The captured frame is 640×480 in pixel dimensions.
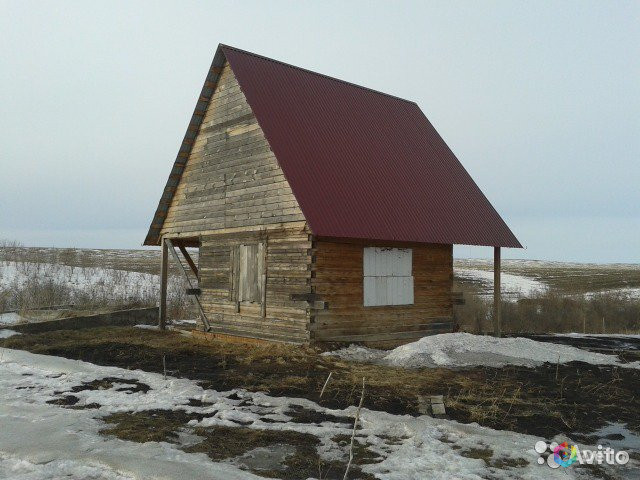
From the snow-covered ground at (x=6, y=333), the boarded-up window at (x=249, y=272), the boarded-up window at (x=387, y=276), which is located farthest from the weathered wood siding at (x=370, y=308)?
the snow-covered ground at (x=6, y=333)

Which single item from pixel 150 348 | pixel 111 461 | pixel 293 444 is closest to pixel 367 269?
pixel 150 348

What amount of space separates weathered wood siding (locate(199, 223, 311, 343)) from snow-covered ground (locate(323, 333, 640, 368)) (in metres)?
1.57

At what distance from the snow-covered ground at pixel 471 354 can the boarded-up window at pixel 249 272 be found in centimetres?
303

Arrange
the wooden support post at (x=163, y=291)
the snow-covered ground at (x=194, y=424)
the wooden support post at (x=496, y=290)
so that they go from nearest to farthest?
1. the snow-covered ground at (x=194, y=424)
2. the wooden support post at (x=496, y=290)
3. the wooden support post at (x=163, y=291)

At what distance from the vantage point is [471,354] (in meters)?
12.1

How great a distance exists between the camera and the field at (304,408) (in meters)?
5.56

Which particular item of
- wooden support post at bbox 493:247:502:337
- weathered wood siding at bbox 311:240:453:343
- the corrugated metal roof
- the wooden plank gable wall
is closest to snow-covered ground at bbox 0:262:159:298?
the wooden plank gable wall

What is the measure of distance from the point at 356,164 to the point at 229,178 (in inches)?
141

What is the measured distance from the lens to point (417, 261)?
1572 centimetres

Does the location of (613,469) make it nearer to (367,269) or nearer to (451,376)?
(451,376)

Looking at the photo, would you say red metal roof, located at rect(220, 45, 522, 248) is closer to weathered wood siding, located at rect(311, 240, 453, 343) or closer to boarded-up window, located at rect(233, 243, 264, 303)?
weathered wood siding, located at rect(311, 240, 453, 343)

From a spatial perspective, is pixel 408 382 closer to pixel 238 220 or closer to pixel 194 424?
pixel 194 424

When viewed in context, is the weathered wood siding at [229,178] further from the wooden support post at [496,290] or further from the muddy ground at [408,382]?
the wooden support post at [496,290]

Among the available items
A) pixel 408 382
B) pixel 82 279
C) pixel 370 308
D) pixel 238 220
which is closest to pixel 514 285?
pixel 82 279
